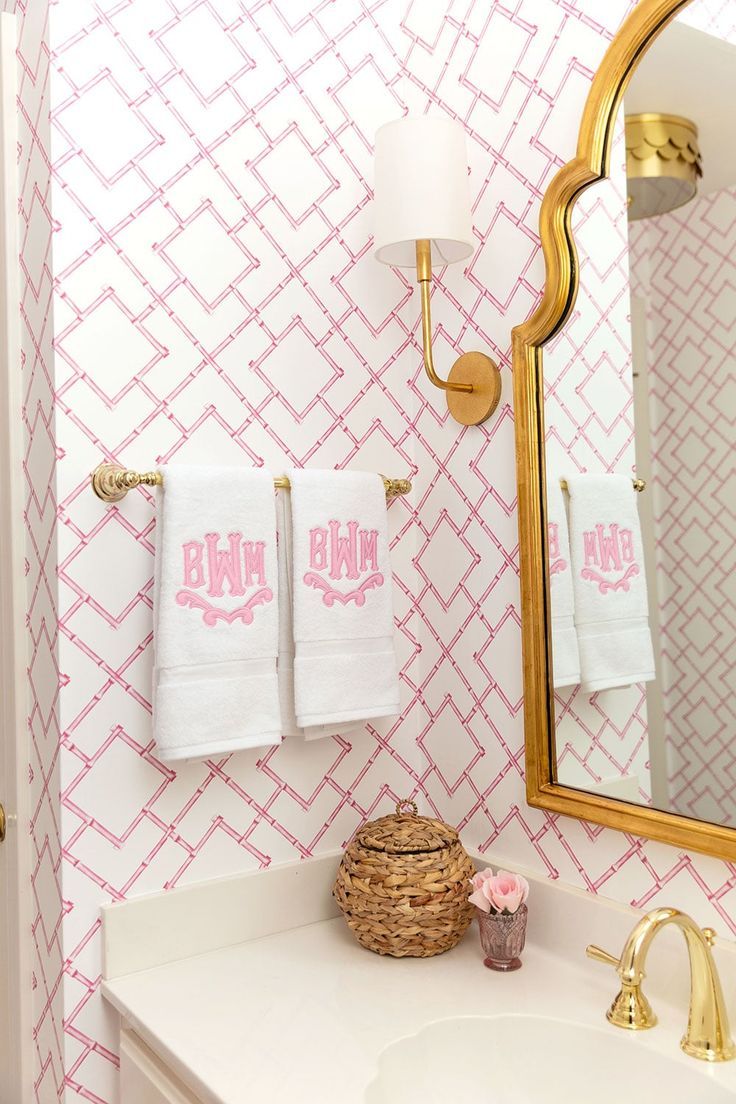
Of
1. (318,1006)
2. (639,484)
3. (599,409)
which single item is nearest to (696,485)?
(639,484)

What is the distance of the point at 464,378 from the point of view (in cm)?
149

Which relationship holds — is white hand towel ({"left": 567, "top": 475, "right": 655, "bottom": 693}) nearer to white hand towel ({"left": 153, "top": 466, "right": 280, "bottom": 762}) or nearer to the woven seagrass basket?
the woven seagrass basket

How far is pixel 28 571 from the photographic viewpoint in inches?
53.6

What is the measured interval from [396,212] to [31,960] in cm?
119

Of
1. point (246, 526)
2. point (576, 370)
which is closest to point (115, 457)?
point (246, 526)

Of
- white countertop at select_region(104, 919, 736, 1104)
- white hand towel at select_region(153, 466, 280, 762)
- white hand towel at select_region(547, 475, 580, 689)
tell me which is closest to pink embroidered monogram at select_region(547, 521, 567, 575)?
white hand towel at select_region(547, 475, 580, 689)

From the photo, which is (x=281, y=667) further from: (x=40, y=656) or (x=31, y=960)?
(x=31, y=960)

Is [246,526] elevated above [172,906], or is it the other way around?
[246,526]

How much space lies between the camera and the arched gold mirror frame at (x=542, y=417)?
119 centimetres

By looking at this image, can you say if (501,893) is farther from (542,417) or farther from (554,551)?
(542,417)

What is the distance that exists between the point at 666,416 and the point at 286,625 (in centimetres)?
60

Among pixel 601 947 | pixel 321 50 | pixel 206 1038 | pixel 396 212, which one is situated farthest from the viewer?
pixel 321 50

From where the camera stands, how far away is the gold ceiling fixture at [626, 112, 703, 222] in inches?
45.4

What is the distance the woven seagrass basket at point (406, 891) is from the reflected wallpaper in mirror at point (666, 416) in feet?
0.66
